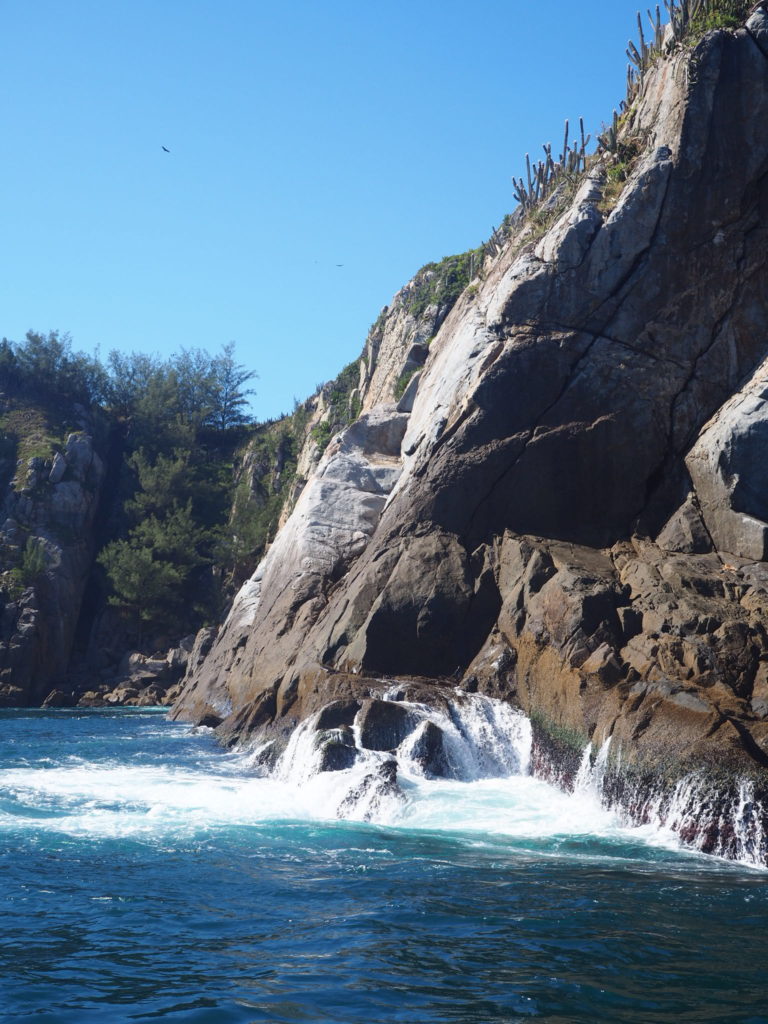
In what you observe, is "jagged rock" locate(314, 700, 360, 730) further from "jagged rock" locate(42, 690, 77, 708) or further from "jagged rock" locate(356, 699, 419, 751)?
"jagged rock" locate(42, 690, 77, 708)

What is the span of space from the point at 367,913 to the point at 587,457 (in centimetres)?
1589

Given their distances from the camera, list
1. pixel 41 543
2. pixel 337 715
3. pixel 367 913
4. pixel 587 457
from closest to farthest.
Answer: pixel 367 913, pixel 337 715, pixel 587 457, pixel 41 543

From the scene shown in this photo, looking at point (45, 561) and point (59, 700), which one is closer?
point (59, 700)

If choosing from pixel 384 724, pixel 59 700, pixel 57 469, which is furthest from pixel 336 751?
pixel 57 469

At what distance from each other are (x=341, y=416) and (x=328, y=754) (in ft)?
93.7

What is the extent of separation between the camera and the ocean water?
761cm

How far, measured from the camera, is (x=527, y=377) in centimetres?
2448

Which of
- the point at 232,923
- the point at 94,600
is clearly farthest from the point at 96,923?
the point at 94,600

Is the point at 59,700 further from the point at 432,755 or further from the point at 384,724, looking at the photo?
the point at 432,755

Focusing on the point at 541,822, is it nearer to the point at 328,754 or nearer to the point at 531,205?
the point at 328,754

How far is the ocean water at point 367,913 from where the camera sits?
7605 millimetres

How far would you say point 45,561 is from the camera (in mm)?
42688

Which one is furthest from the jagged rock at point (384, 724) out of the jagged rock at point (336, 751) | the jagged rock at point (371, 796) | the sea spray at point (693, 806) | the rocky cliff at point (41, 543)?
the rocky cliff at point (41, 543)

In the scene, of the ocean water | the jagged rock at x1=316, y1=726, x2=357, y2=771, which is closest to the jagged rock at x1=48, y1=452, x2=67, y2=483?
the ocean water
